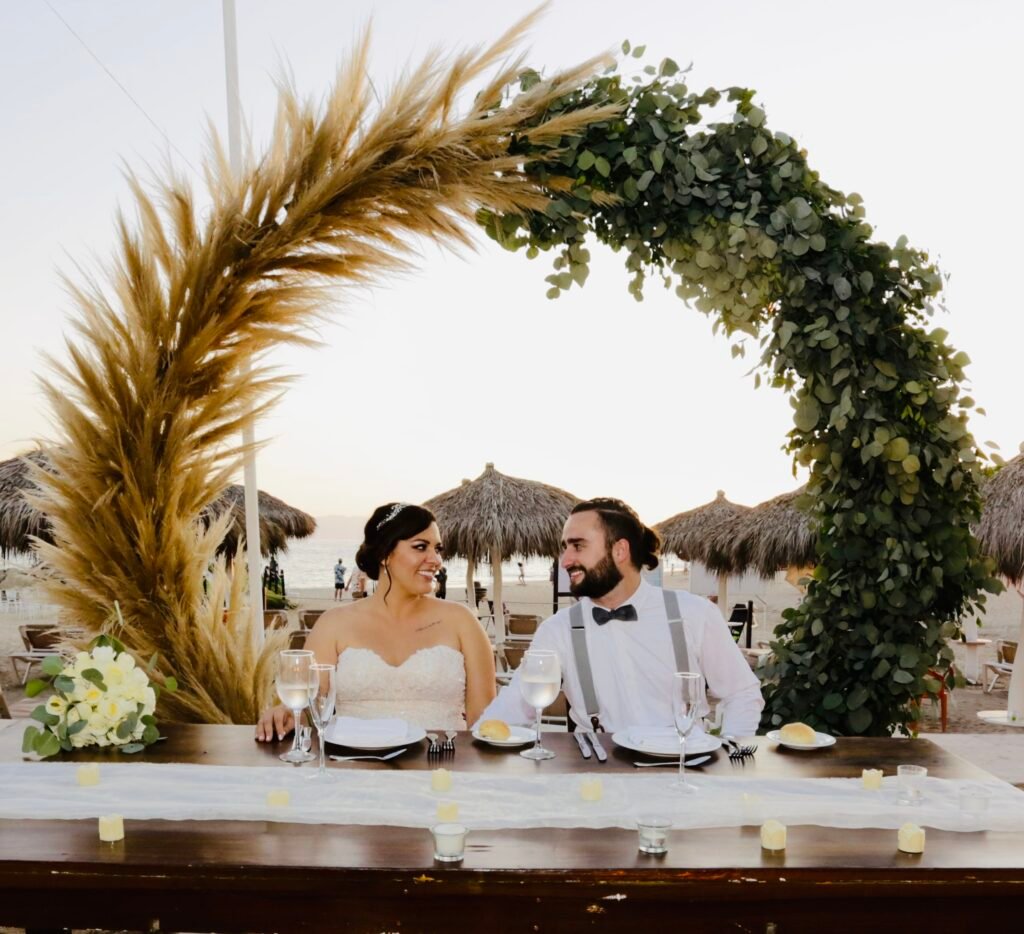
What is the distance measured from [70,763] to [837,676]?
2385mm

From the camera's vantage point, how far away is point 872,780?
2.04 m

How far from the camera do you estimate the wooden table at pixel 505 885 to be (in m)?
1.57

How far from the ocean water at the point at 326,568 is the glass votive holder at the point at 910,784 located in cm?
3680

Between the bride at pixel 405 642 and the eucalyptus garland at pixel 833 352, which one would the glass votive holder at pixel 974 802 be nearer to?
the eucalyptus garland at pixel 833 352

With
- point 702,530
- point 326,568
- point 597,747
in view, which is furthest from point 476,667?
point 326,568

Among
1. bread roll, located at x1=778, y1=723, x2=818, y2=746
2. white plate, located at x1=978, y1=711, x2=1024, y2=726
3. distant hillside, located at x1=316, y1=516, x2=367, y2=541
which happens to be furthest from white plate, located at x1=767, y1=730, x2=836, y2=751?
distant hillside, located at x1=316, y1=516, x2=367, y2=541

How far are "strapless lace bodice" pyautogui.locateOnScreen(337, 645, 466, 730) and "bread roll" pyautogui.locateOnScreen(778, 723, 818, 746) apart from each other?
4.82ft

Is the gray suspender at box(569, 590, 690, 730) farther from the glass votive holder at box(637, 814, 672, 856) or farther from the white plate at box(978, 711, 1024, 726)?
the white plate at box(978, 711, 1024, 726)

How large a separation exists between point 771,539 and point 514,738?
1028cm

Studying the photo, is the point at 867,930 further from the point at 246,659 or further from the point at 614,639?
the point at 246,659

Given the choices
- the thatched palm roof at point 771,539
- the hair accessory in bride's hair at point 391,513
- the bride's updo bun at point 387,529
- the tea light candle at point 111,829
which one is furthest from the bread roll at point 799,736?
the thatched palm roof at point 771,539

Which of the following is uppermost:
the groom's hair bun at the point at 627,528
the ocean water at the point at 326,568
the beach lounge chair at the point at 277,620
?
the groom's hair bun at the point at 627,528

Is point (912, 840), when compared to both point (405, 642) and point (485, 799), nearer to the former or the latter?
point (485, 799)

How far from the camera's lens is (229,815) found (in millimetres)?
1859
